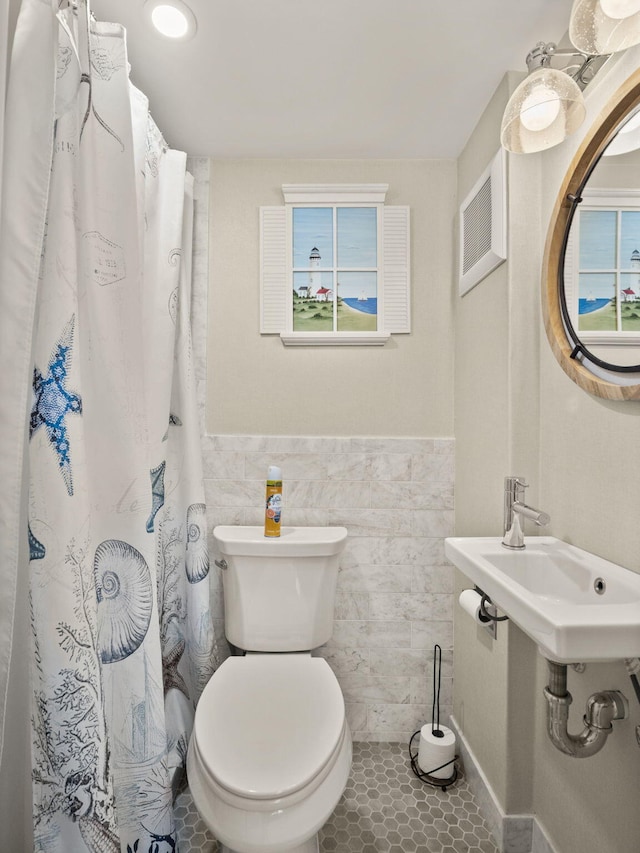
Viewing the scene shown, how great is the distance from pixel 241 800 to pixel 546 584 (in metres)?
0.83

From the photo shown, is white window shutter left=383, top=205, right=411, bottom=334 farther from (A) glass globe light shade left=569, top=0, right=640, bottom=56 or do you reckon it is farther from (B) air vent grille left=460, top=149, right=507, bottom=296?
(A) glass globe light shade left=569, top=0, right=640, bottom=56

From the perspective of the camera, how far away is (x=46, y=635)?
0.87m

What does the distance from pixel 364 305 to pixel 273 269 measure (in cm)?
38

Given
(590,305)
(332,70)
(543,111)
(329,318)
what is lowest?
(590,305)

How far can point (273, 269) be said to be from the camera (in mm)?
1787

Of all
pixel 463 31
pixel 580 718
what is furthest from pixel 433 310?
pixel 580 718

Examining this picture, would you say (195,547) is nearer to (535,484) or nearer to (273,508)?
(273,508)

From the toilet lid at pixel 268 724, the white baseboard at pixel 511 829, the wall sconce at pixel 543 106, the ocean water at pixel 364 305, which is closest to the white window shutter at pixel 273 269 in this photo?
the ocean water at pixel 364 305

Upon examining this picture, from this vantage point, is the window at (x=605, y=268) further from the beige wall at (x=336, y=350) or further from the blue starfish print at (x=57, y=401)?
the blue starfish print at (x=57, y=401)

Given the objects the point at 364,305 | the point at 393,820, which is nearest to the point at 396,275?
the point at 364,305

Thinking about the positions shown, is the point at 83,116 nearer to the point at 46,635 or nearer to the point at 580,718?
the point at 46,635

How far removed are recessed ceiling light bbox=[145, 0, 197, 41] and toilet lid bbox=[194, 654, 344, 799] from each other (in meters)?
1.78

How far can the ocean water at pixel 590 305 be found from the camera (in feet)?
3.40

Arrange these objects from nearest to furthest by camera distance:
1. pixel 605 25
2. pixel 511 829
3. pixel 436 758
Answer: pixel 605 25, pixel 511 829, pixel 436 758
